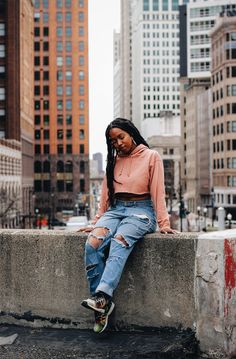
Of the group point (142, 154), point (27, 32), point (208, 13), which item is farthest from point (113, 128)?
point (208, 13)

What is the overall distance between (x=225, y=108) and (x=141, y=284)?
73.4 meters

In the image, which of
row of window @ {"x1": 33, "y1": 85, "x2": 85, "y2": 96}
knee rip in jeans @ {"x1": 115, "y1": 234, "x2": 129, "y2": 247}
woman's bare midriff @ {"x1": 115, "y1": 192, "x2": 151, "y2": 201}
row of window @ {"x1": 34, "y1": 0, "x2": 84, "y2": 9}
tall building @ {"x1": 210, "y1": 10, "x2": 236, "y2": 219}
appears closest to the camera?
knee rip in jeans @ {"x1": 115, "y1": 234, "x2": 129, "y2": 247}

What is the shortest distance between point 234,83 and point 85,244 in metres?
73.0

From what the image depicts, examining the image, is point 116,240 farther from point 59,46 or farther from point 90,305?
point 59,46

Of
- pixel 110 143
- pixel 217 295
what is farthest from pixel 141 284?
pixel 110 143

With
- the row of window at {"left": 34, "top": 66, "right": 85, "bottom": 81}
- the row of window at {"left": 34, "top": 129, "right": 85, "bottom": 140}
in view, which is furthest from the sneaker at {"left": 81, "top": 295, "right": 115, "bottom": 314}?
the row of window at {"left": 34, "top": 66, "right": 85, "bottom": 81}

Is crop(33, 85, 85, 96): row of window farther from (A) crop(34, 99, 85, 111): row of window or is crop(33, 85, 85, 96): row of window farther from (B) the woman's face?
(B) the woman's face

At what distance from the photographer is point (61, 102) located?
115188 mm

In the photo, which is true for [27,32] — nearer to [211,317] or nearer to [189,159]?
[189,159]

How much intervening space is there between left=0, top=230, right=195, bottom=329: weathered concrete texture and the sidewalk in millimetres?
137

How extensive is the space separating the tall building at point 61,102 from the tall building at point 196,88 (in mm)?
18566

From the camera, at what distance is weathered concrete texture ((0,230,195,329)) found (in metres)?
5.52

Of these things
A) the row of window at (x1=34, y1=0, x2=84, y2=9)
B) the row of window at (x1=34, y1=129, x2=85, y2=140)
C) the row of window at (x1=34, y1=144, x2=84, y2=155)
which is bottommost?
the row of window at (x1=34, y1=144, x2=84, y2=155)

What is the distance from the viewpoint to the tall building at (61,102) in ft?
372
